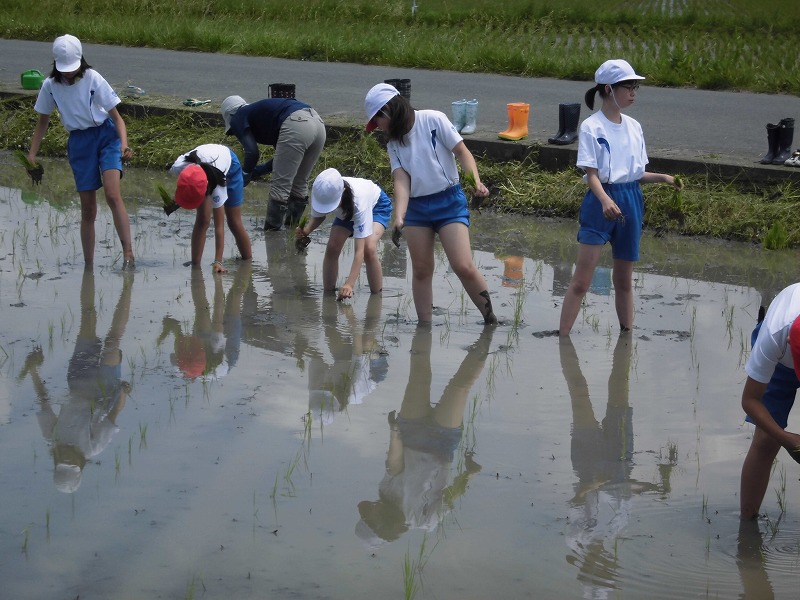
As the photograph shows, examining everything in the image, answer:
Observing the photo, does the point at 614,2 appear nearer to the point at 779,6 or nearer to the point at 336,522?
the point at 779,6

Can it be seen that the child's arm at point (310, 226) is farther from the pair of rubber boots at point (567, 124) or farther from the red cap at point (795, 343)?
the red cap at point (795, 343)

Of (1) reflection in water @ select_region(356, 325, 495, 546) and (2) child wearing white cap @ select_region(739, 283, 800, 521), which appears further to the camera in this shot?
(1) reflection in water @ select_region(356, 325, 495, 546)

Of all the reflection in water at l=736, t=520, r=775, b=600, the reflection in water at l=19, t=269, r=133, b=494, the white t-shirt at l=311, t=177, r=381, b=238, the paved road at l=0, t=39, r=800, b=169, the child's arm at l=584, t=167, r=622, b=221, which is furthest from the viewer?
the paved road at l=0, t=39, r=800, b=169

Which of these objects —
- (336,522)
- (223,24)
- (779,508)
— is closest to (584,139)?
(779,508)

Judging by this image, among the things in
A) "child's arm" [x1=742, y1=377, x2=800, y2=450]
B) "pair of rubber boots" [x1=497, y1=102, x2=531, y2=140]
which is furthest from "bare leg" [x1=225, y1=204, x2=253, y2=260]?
"child's arm" [x1=742, y1=377, x2=800, y2=450]

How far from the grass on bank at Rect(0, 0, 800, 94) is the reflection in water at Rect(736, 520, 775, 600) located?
1131 cm

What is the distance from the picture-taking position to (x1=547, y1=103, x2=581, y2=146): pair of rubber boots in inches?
400

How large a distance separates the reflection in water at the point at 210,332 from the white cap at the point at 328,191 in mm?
822

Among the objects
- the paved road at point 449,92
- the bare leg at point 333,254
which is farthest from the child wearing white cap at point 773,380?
the paved road at point 449,92

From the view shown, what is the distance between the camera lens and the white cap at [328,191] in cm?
673

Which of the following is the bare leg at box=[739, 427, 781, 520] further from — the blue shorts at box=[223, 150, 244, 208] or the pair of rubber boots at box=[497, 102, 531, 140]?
the pair of rubber boots at box=[497, 102, 531, 140]

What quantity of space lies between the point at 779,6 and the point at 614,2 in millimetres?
3781

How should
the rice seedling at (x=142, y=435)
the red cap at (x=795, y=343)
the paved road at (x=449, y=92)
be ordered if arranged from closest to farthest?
the red cap at (x=795, y=343) → the rice seedling at (x=142, y=435) → the paved road at (x=449, y=92)

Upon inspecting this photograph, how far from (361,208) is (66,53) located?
213 centimetres
